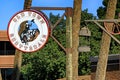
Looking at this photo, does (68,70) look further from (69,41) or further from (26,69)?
(26,69)

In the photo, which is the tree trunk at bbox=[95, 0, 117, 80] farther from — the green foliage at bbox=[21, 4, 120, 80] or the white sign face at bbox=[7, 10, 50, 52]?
the green foliage at bbox=[21, 4, 120, 80]

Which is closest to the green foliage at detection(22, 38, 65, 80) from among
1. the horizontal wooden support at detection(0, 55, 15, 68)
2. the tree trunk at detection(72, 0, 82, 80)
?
the horizontal wooden support at detection(0, 55, 15, 68)

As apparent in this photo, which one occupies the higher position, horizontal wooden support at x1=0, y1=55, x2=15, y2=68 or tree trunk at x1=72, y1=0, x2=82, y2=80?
tree trunk at x1=72, y1=0, x2=82, y2=80

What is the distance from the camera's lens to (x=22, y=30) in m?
12.6

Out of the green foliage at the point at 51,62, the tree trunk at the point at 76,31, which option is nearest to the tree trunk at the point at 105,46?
the tree trunk at the point at 76,31

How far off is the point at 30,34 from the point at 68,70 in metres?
2.41

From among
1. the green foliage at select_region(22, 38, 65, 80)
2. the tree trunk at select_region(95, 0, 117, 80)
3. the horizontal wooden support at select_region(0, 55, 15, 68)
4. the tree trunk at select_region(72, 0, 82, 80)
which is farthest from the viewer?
the horizontal wooden support at select_region(0, 55, 15, 68)

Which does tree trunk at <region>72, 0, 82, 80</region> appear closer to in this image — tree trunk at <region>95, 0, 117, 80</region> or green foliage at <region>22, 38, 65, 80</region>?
tree trunk at <region>95, 0, 117, 80</region>

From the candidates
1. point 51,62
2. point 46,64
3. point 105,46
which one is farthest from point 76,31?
point 46,64

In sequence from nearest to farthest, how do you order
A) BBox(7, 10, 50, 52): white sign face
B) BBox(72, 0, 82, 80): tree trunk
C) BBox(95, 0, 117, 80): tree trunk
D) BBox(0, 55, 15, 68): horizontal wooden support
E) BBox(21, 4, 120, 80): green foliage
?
BBox(7, 10, 50, 52): white sign face, BBox(95, 0, 117, 80): tree trunk, BBox(72, 0, 82, 80): tree trunk, BBox(21, 4, 120, 80): green foliage, BBox(0, 55, 15, 68): horizontal wooden support

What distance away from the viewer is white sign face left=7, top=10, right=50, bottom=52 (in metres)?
12.5

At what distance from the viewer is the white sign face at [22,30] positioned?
41.0ft

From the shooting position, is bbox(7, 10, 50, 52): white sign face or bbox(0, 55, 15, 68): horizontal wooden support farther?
bbox(0, 55, 15, 68): horizontal wooden support

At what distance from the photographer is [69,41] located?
14.1 metres
